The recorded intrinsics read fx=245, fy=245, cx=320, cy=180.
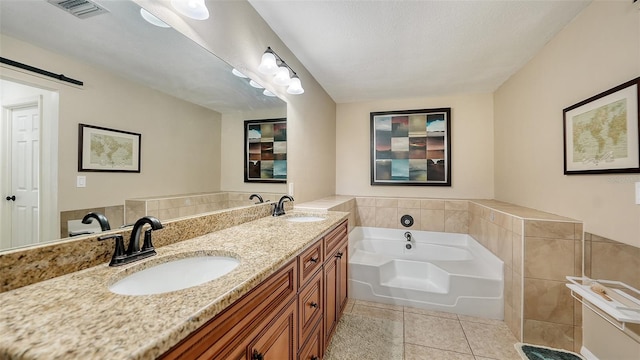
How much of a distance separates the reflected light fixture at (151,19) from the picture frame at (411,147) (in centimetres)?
292

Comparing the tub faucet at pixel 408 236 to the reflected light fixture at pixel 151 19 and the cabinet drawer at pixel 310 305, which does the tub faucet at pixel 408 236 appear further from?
the reflected light fixture at pixel 151 19

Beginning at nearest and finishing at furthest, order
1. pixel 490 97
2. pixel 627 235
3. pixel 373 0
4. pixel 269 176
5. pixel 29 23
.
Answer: pixel 29 23 → pixel 627 235 → pixel 373 0 → pixel 269 176 → pixel 490 97

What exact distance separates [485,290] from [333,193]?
211cm

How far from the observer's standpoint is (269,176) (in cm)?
193

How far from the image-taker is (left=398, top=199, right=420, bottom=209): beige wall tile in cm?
323

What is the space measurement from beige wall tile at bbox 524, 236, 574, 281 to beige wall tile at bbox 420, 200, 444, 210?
1307mm

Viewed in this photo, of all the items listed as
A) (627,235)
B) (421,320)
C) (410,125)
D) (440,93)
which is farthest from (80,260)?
(440,93)

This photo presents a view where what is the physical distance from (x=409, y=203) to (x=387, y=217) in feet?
1.13

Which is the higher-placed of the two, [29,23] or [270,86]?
[270,86]

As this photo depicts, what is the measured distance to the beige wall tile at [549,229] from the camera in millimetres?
1743

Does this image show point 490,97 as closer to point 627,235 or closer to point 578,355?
point 627,235

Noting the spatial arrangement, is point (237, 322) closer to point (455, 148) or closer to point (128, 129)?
point (128, 129)

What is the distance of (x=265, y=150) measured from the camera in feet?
6.07

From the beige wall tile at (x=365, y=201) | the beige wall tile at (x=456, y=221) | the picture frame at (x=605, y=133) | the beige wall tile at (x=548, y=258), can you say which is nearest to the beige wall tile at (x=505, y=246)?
the beige wall tile at (x=548, y=258)
